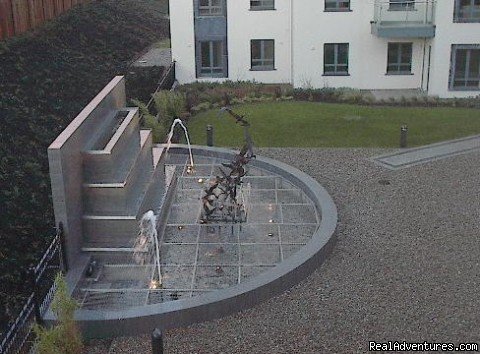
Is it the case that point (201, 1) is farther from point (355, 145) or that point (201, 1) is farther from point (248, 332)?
point (248, 332)

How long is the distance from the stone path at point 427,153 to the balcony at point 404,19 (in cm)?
812

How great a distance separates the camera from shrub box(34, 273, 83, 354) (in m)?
8.67

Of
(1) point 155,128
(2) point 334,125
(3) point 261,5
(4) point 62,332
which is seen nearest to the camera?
(4) point 62,332

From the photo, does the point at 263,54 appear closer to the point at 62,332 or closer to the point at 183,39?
the point at 183,39

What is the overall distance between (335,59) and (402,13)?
10.6 feet

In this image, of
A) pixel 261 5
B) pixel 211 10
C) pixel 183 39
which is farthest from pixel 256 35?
pixel 183 39

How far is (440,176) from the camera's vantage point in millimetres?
16500

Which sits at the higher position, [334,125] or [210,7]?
[210,7]

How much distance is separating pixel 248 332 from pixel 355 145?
11.0 meters

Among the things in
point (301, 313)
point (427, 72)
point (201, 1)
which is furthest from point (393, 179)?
point (201, 1)

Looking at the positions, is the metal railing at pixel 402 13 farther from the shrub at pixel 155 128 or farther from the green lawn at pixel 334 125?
the shrub at pixel 155 128

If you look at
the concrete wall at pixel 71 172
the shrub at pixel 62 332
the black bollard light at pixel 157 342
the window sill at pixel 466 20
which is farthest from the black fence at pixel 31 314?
the window sill at pixel 466 20

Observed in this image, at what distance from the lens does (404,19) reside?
2736cm

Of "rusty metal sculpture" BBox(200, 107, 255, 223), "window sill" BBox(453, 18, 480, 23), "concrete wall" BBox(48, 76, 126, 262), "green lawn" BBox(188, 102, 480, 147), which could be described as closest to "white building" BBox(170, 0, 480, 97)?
"window sill" BBox(453, 18, 480, 23)
